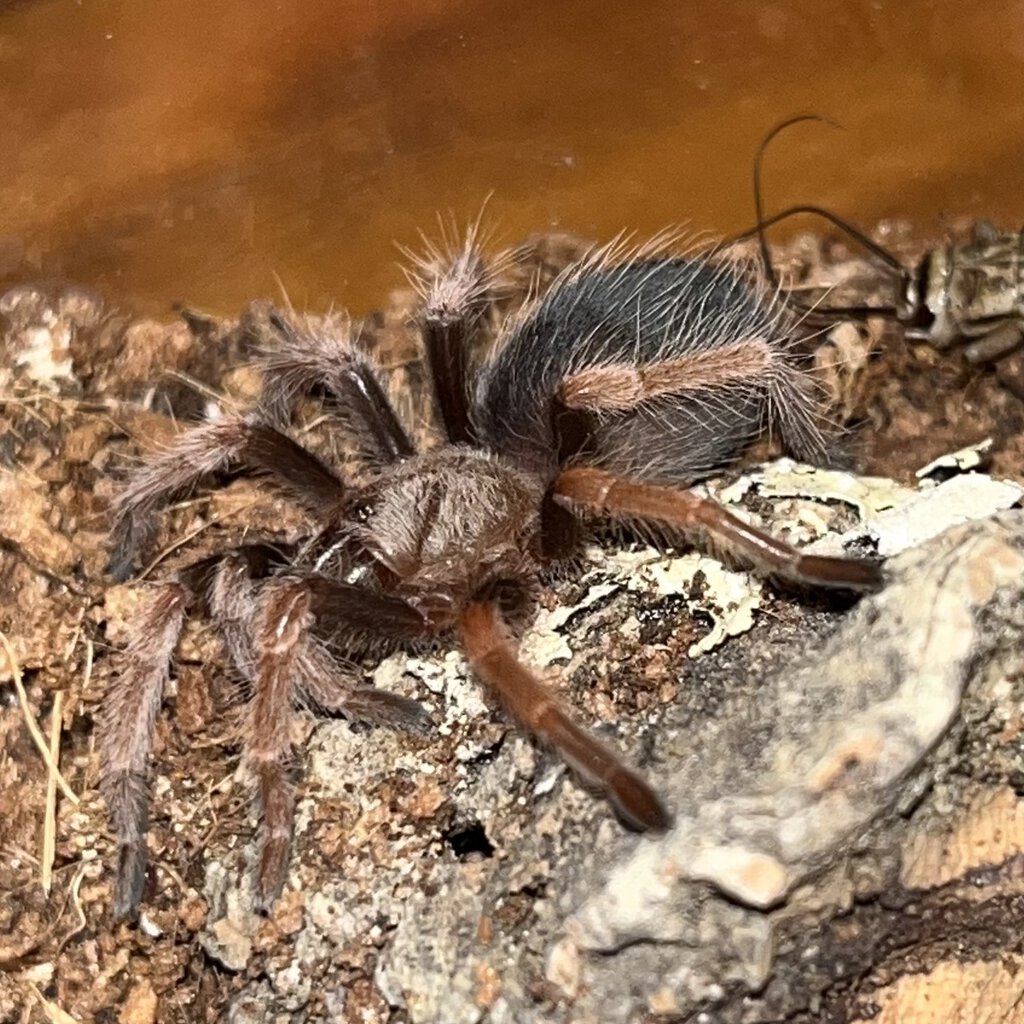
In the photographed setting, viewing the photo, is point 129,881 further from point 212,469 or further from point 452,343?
point 452,343

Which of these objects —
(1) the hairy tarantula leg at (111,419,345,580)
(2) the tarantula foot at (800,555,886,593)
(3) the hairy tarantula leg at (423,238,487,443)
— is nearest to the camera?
(2) the tarantula foot at (800,555,886,593)

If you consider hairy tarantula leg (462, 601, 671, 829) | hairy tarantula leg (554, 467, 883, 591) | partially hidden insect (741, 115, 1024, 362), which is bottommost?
hairy tarantula leg (462, 601, 671, 829)

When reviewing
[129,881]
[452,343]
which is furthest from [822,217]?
[129,881]

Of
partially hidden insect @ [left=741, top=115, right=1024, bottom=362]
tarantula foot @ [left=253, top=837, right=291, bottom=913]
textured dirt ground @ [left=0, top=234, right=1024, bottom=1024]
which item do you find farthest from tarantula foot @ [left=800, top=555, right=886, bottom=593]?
partially hidden insect @ [left=741, top=115, right=1024, bottom=362]

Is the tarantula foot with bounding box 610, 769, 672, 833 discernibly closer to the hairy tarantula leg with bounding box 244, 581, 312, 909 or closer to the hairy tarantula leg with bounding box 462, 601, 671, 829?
the hairy tarantula leg with bounding box 462, 601, 671, 829

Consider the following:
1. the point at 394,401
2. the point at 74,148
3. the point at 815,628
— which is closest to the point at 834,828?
the point at 815,628

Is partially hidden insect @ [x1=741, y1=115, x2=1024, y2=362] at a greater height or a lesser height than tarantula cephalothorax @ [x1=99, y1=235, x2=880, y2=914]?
greater

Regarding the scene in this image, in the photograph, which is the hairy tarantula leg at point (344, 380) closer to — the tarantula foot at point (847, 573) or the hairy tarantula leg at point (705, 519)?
the hairy tarantula leg at point (705, 519)
